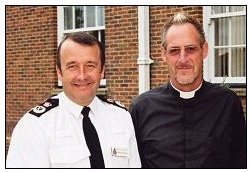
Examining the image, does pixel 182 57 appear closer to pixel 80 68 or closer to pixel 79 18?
pixel 80 68

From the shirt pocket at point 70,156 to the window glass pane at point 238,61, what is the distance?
3.94 m

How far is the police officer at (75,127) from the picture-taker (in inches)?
90.3

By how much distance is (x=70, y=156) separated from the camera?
2352mm

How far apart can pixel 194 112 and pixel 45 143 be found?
0.98 m

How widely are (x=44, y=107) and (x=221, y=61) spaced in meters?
3.98

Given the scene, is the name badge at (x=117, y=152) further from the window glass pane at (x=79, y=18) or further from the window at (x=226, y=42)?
the window glass pane at (x=79, y=18)

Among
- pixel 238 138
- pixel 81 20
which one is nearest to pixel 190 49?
pixel 238 138

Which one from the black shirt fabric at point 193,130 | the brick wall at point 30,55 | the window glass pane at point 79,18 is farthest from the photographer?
the window glass pane at point 79,18

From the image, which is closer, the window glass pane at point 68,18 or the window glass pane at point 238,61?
the window glass pane at point 238,61

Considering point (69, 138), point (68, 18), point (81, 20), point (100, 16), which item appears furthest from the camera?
point (68, 18)

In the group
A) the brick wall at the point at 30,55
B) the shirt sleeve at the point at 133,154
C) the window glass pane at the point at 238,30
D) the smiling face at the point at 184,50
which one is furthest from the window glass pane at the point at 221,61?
the shirt sleeve at the point at 133,154

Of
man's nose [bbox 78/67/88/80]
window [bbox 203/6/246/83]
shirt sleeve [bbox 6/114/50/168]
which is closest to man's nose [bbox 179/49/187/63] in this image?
man's nose [bbox 78/67/88/80]

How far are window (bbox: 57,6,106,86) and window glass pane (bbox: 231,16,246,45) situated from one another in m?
1.89
